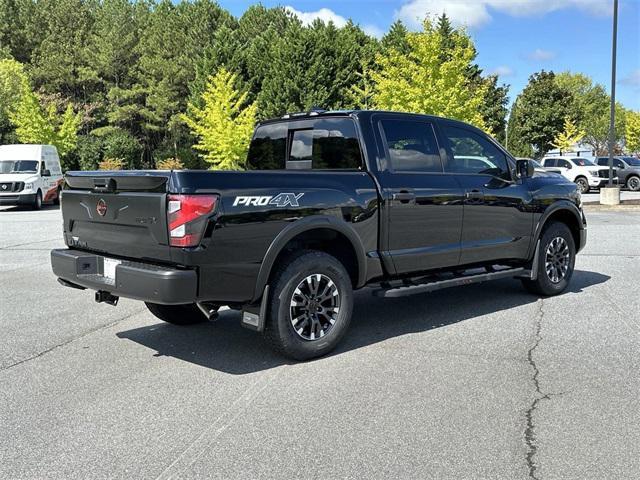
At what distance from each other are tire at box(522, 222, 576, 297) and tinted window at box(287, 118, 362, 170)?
2.74 metres

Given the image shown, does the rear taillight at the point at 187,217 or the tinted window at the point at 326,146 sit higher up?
the tinted window at the point at 326,146

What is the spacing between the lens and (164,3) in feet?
190

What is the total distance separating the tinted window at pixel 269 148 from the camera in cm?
617

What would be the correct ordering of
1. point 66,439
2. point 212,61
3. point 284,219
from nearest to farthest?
point 66,439 → point 284,219 → point 212,61

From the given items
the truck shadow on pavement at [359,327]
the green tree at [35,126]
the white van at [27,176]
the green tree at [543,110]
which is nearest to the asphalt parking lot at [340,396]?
the truck shadow on pavement at [359,327]

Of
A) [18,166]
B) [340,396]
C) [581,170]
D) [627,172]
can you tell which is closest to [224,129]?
[18,166]

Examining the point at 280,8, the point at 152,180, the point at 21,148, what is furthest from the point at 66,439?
the point at 280,8

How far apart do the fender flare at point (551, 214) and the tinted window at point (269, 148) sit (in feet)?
9.45

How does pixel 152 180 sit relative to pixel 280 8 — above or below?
below

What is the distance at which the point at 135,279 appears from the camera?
14.4 ft

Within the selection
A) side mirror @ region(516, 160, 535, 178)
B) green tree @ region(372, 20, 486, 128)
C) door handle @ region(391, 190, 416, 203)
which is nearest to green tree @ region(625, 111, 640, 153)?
green tree @ region(372, 20, 486, 128)

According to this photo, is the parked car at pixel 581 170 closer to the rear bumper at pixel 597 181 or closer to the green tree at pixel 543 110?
the rear bumper at pixel 597 181

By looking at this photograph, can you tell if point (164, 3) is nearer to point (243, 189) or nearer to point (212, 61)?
point (212, 61)

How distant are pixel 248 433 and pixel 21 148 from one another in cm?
2248
